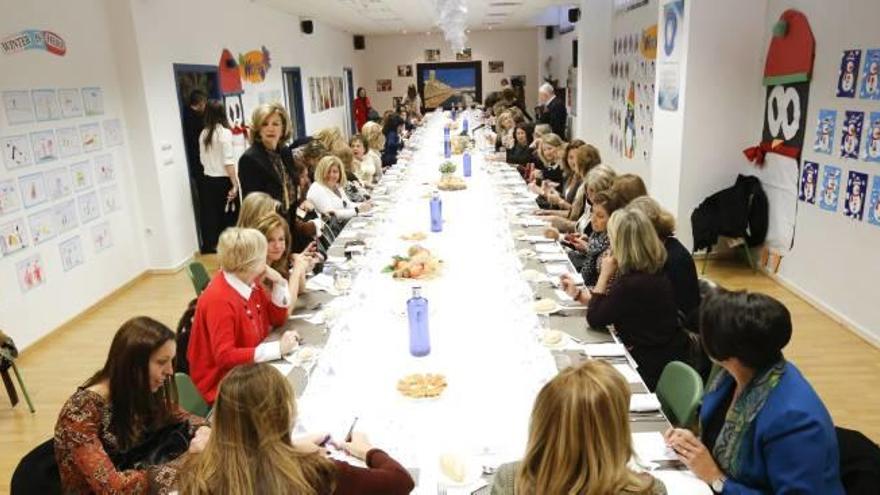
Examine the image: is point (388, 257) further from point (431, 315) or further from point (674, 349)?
point (674, 349)

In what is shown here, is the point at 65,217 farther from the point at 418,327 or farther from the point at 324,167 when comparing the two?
the point at 418,327

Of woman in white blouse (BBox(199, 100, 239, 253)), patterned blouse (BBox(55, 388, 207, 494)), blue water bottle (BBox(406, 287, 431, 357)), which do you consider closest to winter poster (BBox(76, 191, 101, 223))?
woman in white blouse (BBox(199, 100, 239, 253))

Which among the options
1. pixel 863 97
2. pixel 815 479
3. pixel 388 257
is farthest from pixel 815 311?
pixel 815 479

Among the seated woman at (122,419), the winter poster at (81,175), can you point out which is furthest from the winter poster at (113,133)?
the seated woman at (122,419)

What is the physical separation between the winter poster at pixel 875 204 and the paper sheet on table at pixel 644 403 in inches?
140

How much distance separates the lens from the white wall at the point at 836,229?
16.0ft

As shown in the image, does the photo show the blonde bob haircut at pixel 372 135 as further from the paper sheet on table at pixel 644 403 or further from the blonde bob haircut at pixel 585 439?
the blonde bob haircut at pixel 585 439

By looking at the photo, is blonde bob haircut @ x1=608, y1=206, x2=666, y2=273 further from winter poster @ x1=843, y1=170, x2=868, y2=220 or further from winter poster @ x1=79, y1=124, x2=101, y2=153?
winter poster @ x1=79, y1=124, x2=101, y2=153

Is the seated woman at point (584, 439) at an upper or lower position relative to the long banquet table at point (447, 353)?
upper

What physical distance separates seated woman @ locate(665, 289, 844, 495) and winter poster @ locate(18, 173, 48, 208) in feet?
17.6

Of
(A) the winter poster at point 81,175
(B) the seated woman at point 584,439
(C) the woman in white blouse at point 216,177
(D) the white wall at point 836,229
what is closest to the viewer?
(B) the seated woman at point 584,439

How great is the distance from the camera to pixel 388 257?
4.35 m

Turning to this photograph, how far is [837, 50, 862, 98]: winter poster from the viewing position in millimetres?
4973

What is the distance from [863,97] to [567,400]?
473 cm
